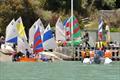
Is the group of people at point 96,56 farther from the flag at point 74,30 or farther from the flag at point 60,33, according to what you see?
the flag at point 60,33


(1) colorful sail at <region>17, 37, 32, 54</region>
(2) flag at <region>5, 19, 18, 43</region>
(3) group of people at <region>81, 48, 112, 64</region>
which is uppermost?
(2) flag at <region>5, 19, 18, 43</region>

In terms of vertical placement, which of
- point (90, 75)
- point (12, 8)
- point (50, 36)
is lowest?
point (90, 75)

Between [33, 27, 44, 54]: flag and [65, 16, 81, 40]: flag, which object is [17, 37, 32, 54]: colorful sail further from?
[65, 16, 81, 40]: flag

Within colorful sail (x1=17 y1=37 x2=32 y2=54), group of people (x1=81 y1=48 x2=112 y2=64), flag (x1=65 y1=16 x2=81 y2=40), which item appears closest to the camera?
group of people (x1=81 y1=48 x2=112 y2=64)

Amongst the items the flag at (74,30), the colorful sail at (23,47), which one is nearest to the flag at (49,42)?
the colorful sail at (23,47)

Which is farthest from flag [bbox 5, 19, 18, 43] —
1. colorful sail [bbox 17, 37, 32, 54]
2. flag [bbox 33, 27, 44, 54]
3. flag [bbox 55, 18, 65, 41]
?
flag [bbox 55, 18, 65, 41]

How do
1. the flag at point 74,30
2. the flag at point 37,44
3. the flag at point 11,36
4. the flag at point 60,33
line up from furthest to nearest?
the flag at point 60,33 < the flag at point 74,30 < the flag at point 11,36 < the flag at point 37,44

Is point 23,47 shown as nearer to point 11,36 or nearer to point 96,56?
point 11,36

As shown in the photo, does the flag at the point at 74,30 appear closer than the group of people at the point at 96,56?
No

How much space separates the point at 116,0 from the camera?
74375 mm

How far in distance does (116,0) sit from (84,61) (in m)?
35.6

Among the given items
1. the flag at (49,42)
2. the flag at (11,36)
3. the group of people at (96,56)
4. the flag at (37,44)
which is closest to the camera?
the group of people at (96,56)

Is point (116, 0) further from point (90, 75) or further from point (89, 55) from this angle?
point (90, 75)

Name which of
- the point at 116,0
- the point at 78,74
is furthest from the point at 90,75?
the point at 116,0
